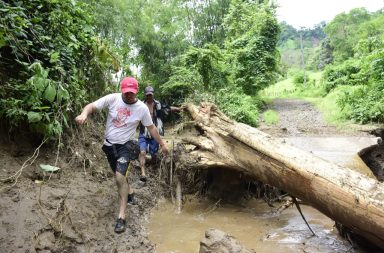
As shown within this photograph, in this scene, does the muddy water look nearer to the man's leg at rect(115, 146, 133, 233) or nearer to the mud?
the mud

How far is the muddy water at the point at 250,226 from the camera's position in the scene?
419 cm

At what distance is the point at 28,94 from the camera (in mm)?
4051

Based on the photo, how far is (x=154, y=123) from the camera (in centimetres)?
642

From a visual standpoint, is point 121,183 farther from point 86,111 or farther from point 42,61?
point 42,61

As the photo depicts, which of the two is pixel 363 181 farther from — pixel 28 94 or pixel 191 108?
pixel 28 94

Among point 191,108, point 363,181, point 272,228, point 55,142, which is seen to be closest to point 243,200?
point 272,228

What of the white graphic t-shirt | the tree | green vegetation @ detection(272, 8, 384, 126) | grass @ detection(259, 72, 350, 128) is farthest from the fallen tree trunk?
the tree

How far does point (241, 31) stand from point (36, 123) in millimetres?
18549

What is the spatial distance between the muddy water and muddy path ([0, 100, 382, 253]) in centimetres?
28

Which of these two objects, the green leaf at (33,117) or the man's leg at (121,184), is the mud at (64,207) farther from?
the green leaf at (33,117)

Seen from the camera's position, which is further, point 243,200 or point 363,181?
point 243,200

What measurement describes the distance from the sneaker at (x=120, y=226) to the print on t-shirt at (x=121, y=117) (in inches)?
45.9

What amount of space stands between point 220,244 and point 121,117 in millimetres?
1956

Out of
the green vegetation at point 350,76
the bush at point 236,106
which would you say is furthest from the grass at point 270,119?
the green vegetation at point 350,76
